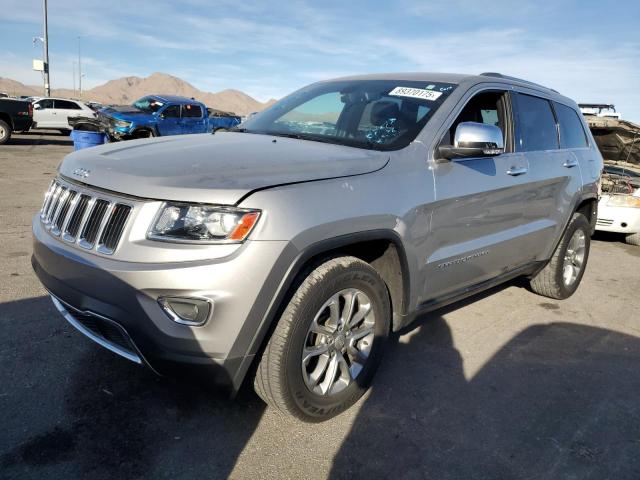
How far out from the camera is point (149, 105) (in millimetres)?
17359

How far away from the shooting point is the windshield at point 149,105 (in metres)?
17.2

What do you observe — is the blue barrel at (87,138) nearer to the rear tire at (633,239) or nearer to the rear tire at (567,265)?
the rear tire at (567,265)

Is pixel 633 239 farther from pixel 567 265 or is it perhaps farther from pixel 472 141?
pixel 472 141

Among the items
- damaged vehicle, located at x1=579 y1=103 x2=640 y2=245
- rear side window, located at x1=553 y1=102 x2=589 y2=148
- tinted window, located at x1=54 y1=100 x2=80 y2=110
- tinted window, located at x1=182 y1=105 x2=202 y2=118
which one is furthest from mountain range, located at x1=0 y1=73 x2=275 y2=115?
rear side window, located at x1=553 y1=102 x2=589 y2=148

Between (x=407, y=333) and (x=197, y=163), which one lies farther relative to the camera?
(x=407, y=333)

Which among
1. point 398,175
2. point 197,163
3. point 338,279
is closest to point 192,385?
point 338,279

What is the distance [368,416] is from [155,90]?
7270 inches

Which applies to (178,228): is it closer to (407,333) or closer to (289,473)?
(289,473)

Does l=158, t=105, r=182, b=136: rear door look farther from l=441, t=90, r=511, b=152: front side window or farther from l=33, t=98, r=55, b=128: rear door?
l=441, t=90, r=511, b=152: front side window

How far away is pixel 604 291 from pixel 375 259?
369cm

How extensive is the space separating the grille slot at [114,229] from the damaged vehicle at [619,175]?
740cm

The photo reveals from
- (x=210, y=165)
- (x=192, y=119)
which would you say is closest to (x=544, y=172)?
(x=210, y=165)

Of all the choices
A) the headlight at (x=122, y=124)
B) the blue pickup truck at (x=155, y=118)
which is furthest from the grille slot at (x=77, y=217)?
the headlight at (x=122, y=124)

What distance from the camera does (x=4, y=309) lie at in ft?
12.4
